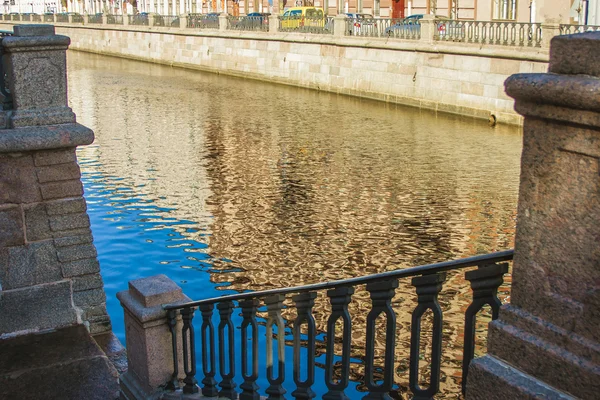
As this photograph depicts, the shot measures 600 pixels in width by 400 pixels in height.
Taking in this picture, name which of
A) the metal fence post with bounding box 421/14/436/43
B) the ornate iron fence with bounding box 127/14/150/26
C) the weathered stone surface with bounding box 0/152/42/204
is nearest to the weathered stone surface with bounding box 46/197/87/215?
the weathered stone surface with bounding box 0/152/42/204

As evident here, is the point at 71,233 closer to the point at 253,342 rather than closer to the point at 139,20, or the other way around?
the point at 253,342

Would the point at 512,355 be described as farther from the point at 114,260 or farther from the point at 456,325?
the point at 114,260

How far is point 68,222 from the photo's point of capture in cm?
730

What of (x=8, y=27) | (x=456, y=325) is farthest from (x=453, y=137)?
(x=8, y=27)

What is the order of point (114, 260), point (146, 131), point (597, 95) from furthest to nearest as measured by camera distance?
point (146, 131) < point (114, 260) < point (597, 95)

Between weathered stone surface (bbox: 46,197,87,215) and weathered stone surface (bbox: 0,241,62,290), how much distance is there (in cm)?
30

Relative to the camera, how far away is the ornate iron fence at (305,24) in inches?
1302

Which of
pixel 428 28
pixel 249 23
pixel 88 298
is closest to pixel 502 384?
pixel 88 298

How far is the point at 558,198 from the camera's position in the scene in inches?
103

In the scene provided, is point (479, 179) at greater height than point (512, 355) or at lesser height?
lesser

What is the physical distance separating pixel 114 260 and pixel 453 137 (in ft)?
38.4

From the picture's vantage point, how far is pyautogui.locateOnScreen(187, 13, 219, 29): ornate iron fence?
4222 centimetres

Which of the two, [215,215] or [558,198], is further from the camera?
[215,215]

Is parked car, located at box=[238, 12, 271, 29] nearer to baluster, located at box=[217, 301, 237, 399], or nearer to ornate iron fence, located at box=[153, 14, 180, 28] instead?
ornate iron fence, located at box=[153, 14, 180, 28]
